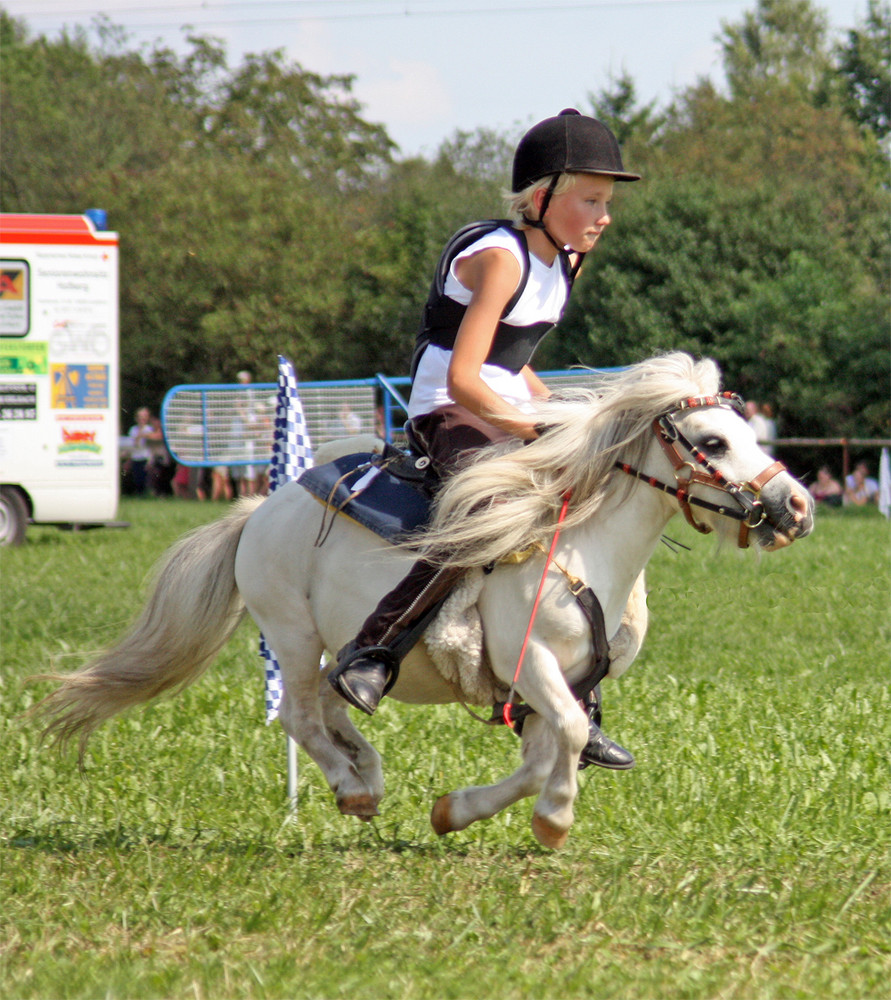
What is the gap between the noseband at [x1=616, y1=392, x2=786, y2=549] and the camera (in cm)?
366

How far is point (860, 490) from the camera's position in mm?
20297

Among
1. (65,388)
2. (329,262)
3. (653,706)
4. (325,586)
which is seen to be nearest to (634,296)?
(329,262)

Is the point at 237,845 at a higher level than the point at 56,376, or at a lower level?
lower

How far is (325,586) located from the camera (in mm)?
4371

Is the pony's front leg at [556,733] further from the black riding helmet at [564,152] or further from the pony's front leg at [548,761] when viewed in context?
the black riding helmet at [564,152]

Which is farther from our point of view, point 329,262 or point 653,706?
point 329,262

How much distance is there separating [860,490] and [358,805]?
1751 centimetres

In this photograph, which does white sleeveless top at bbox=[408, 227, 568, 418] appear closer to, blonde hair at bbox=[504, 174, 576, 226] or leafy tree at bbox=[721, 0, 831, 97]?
blonde hair at bbox=[504, 174, 576, 226]

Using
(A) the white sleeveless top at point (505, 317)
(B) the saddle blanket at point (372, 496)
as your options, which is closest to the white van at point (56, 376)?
(B) the saddle blanket at point (372, 496)

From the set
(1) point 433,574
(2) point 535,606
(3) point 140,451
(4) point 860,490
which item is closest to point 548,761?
(2) point 535,606

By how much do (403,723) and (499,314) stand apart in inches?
123

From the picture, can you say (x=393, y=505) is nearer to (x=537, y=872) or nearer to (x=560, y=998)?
(x=537, y=872)

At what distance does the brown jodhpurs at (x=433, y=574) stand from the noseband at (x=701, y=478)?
51cm

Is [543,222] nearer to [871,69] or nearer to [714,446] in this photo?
[714,446]
